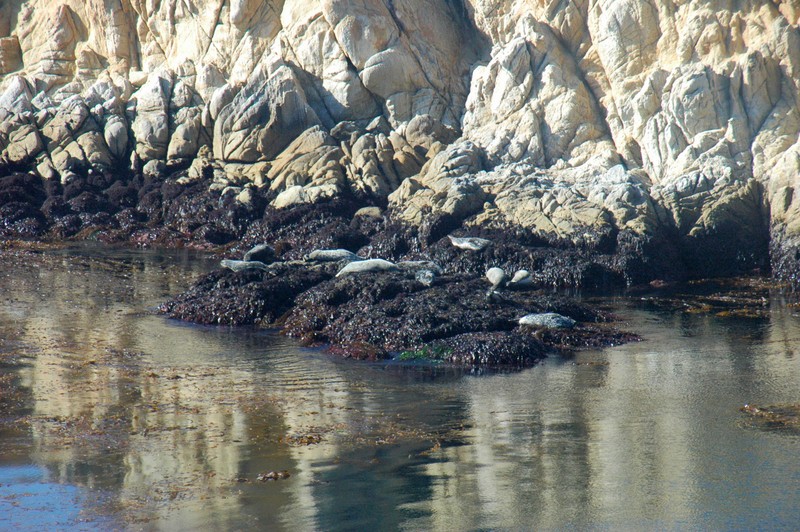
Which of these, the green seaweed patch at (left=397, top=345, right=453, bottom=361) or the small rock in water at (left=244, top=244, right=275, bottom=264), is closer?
the green seaweed patch at (left=397, top=345, right=453, bottom=361)

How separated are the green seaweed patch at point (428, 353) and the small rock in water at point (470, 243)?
263 inches

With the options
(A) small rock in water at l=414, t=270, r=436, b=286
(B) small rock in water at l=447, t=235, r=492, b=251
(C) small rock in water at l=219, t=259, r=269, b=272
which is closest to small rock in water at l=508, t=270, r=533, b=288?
(B) small rock in water at l=447, t=235, r=492, b=251

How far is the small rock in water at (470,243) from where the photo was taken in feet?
56.2

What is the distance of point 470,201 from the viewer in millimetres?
18625

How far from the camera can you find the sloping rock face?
17766 mm

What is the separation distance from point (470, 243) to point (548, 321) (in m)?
5.76

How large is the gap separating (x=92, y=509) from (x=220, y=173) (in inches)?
706

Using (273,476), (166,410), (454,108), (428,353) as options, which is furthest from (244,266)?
(454,108)

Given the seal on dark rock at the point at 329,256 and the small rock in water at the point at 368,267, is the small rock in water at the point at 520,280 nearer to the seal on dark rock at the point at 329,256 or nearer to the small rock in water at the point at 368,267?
the small rock in water at the point at 368,267

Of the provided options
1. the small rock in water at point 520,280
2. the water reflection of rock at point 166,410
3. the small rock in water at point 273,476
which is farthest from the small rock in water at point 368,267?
the small rock in water at point 273,476

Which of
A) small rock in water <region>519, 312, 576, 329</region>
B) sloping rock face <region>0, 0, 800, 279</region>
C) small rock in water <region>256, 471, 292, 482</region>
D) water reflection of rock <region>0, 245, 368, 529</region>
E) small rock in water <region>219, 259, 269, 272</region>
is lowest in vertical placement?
small rock in water <region>256, 471, 292, 482</region>

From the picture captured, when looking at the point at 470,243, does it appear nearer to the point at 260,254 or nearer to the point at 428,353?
the point at 260,254

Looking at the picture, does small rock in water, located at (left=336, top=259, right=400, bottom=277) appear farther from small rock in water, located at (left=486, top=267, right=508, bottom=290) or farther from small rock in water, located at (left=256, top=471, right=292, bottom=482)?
small rock in water, located at (left=256, top=471, right=292, bottom=482)

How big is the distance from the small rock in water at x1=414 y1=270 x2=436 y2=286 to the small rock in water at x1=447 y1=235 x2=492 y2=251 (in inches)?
129
